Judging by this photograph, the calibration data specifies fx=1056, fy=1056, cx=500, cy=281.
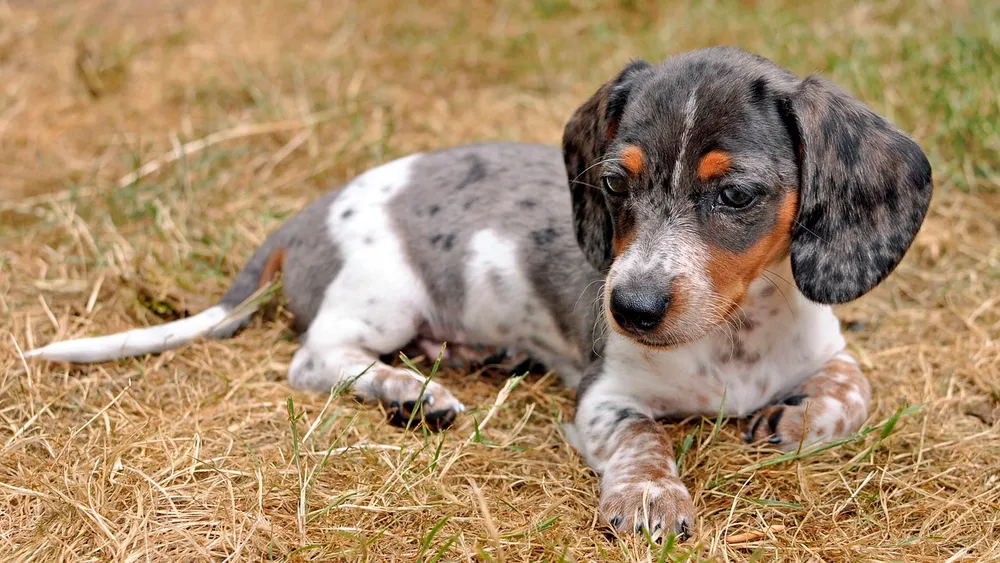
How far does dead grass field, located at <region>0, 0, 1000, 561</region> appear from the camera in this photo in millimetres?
3471

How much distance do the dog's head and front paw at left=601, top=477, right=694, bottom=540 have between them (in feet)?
1.60

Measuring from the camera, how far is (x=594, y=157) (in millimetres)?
4043

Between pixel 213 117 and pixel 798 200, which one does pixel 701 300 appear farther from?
pixel 213 117

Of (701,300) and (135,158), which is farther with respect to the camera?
(135,158)

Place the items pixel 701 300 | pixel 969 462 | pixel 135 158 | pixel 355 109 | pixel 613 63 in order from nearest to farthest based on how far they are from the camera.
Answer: pixel 701 300, pixel 969 462, pixel 135 158, pixel 355 109, pixel 613 63

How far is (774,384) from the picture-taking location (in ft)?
13.5

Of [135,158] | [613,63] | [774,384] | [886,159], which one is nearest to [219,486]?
[774,384]

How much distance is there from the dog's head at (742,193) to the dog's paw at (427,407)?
0.95 metres

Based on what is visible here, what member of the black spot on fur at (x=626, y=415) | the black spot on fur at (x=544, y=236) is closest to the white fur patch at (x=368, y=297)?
the black spot on fur at (x=544, y=236)

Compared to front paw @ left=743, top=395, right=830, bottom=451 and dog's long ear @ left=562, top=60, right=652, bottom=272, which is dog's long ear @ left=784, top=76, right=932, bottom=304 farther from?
dog's long ear @ left=562, top=60, right=652, bottom=272

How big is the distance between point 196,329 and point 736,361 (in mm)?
2398

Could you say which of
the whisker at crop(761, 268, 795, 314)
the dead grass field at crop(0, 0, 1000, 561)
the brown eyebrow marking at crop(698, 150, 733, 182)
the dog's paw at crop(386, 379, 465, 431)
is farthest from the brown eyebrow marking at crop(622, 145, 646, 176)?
the dog's paw at crop(386, 379, 465, 431)

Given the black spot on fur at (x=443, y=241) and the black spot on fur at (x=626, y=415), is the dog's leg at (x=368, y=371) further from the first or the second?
the black spot on fur at (x=626, y=415)

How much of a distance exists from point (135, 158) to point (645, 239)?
370 centimetres
